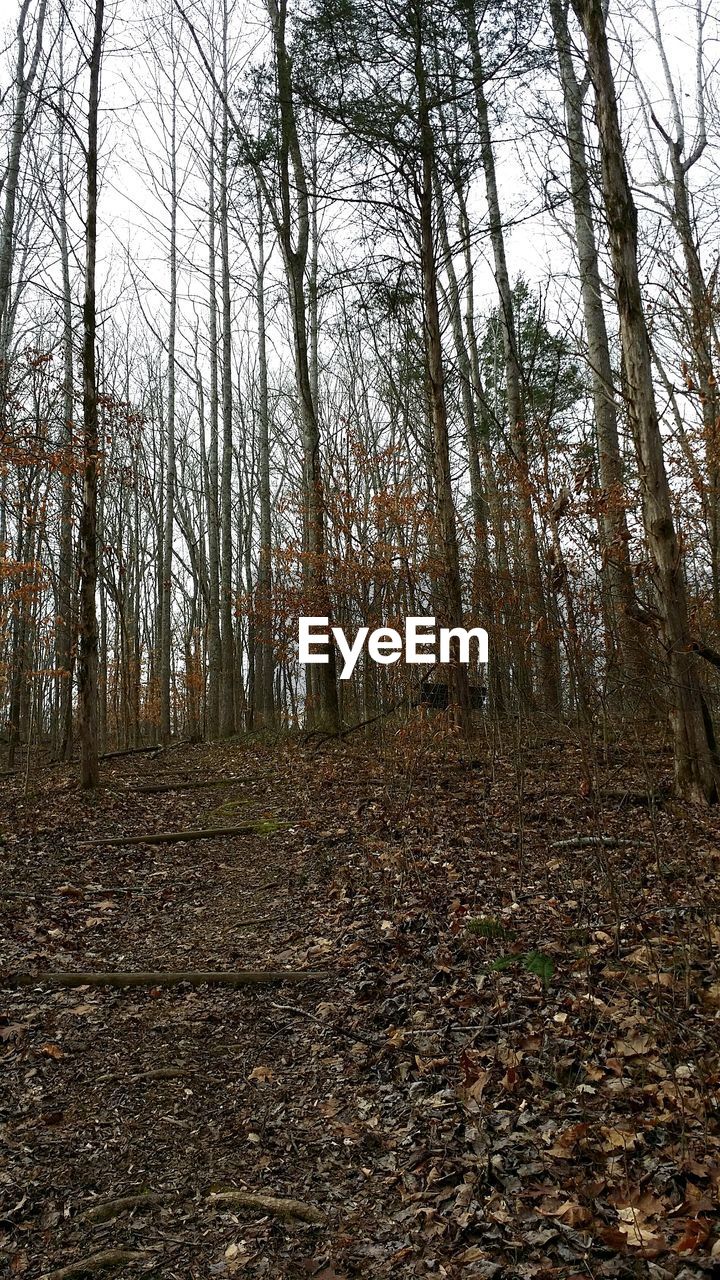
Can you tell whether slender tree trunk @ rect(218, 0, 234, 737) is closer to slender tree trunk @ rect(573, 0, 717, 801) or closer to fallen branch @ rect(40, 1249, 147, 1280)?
slender tree trunk @ rect(573, 0, 717, 801)

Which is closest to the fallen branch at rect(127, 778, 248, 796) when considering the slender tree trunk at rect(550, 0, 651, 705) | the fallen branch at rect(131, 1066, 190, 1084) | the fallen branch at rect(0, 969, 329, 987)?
the slender tree trunk at rect(550, 0, 651, 705)

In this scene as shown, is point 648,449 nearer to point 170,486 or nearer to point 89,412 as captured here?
point 89,412

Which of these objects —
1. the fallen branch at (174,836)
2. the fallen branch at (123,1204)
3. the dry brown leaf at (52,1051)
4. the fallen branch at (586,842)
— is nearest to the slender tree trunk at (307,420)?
the fallen branch at (174,836)

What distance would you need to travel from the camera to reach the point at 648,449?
6781 millimetres

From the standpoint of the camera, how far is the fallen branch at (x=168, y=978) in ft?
16.3

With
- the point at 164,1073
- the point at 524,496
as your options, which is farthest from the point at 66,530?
the point at 164,1073

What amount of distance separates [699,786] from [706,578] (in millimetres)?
5982

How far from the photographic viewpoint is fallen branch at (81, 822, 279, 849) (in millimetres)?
8312

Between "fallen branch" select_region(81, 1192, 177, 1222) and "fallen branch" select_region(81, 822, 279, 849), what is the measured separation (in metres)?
5.28

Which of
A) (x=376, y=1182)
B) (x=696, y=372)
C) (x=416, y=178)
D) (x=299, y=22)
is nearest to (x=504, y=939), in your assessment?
(x=376, y=1182)

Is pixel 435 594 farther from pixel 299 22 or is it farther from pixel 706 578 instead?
pixel 299 22

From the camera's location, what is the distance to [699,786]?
669 centimetres

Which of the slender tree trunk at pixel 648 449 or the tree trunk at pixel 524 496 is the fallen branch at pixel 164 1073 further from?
the tree trunk at pixel 524 496

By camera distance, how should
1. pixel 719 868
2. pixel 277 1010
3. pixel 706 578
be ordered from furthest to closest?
pixel 706 578 < pixel 719 868 < pixel 277 1010
